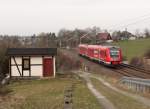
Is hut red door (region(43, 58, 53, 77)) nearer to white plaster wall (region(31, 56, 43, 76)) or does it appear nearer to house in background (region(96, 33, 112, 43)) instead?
white plaster wall (region(31, 56, 43, 76))

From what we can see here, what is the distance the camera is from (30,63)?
38.6 meters

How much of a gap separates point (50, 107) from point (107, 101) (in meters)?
3.32

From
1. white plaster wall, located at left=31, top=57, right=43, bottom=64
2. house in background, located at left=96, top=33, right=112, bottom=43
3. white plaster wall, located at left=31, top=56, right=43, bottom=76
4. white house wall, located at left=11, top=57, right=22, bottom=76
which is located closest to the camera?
white house wall, located at left=11, top=57, right=22, bottom=76

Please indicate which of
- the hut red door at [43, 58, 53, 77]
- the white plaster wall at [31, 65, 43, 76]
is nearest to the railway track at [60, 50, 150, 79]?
the hut red door at [43, 58, 53, 77]

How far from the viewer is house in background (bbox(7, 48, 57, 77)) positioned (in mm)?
38406

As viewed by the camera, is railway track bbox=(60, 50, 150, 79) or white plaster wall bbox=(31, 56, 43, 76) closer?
white plaster wall bbox=(31, 56, 43, 76)

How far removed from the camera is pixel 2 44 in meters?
48.5

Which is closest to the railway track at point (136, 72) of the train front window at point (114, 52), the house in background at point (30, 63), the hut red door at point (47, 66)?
the train front window at point (114, 52)

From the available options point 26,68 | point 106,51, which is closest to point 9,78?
point 26,68

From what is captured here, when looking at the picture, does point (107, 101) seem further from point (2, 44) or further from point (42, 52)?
point (2, 44)

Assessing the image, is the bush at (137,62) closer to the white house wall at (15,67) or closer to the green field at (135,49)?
the green field at (135,49)

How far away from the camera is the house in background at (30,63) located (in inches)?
1512

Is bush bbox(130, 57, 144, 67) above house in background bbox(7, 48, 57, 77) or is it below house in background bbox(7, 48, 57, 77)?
below

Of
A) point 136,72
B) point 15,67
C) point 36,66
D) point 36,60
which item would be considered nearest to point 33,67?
point 36,66
